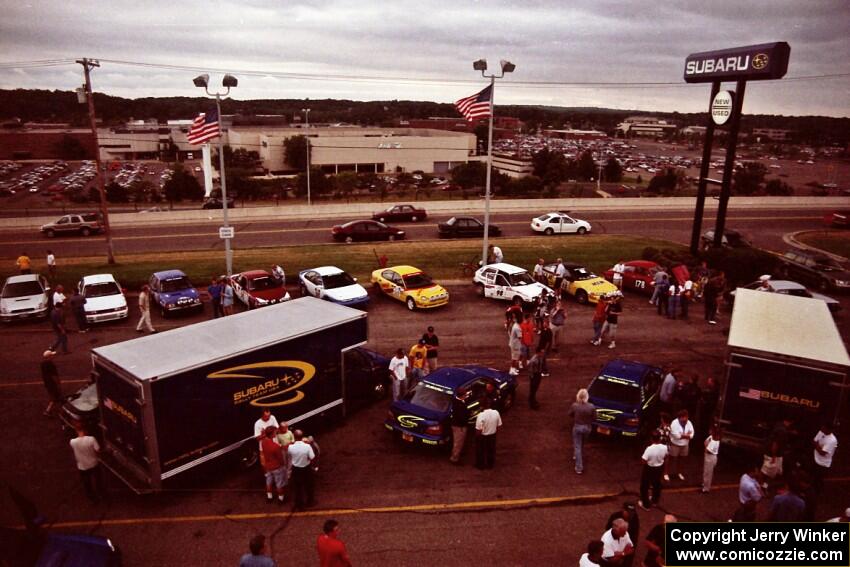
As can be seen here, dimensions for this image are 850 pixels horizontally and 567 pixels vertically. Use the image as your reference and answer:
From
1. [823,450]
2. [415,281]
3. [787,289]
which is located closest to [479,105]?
[415,281]

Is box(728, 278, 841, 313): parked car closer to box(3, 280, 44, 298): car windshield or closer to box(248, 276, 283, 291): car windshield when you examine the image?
box(248, 276, 283, 291): car windshield

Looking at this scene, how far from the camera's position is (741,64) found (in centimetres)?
Answer: 2742

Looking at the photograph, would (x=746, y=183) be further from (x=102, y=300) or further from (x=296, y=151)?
(x=296, y=151)

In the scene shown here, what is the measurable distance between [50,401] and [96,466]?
5571 millimetres

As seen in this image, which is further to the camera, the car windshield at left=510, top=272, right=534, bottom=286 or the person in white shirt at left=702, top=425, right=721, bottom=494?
the car windshield at left=510, top=272, right=534, bottom=286

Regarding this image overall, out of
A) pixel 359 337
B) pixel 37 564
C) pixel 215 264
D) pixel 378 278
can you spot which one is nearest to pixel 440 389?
pixel 359 337

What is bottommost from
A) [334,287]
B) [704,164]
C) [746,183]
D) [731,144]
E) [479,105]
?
[334,287]

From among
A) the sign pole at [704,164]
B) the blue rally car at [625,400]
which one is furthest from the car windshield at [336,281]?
the sign pole at [704,164]

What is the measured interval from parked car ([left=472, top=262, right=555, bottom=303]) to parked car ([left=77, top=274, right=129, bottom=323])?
14.6 meters

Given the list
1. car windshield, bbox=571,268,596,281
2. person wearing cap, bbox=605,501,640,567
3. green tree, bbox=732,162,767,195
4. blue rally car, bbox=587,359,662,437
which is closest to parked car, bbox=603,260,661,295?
car windshield, bbox=571,268,596,281

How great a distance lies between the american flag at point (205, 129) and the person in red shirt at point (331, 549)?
66.1 feet

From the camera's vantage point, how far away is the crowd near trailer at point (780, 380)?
11.0 meters

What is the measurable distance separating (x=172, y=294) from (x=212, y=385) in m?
13.1

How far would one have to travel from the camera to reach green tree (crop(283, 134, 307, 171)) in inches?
4277
